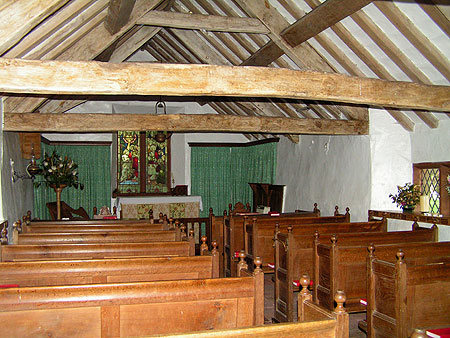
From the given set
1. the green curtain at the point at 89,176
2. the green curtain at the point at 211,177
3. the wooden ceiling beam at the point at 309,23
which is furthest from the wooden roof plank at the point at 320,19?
the green curtain at the point at 89,176

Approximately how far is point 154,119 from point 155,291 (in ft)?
14.6

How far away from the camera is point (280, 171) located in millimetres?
10180

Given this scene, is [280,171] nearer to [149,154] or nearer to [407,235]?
[149,154]

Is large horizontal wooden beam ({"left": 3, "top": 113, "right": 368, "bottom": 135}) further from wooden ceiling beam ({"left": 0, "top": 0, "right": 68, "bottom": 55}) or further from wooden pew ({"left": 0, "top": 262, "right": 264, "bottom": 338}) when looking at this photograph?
wooden pew ({"left": 0, "top": 262, "right": 264, "bottom": 338})

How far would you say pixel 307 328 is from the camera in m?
1.96

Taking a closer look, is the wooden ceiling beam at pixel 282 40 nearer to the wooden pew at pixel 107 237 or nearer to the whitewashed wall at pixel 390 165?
the whitewashed wall at pixel 390 165

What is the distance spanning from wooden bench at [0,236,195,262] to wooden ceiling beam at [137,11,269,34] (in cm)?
348

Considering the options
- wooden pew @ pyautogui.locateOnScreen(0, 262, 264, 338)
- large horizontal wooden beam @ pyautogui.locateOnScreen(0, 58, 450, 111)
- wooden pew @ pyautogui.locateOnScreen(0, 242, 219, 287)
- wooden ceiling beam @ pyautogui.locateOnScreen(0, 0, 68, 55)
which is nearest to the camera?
wooden pew @ pyautogui.locateOnScreen(0, 262, 264, 338)

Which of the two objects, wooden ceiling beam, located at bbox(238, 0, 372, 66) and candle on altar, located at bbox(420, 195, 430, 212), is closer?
wooden ceiling beam, located at bbox(238, 0, 372, 66)

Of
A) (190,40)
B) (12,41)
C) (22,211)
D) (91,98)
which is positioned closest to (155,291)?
(12,41)

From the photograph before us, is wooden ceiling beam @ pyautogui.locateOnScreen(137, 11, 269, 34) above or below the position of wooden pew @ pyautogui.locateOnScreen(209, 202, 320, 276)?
above

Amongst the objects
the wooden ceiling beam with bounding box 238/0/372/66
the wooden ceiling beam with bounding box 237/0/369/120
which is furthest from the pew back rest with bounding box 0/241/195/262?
the wooden ceiling beam with bounding box 237/0/369/120

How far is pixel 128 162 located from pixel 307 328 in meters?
9.88

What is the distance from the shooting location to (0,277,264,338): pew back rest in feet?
7.61
